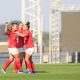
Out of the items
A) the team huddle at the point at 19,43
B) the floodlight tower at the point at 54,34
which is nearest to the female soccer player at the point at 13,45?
the team huddle at the point at 19,43

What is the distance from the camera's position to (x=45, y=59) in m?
46.6

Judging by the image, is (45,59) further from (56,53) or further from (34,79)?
(34,79)

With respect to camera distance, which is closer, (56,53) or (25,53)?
(25,53)

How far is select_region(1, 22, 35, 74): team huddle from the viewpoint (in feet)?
59.2

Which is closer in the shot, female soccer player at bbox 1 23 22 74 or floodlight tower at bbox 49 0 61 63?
female soccer player at bbox 1 23 22 74

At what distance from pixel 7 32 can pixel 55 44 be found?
95.6ft

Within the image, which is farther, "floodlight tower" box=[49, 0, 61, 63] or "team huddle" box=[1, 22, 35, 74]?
"floodlight tower" box=[49, 0, 61, 63]

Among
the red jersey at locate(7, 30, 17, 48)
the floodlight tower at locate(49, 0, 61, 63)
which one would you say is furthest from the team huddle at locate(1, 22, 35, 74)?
the floodlight tower at locate(49, 0, 61, 63)

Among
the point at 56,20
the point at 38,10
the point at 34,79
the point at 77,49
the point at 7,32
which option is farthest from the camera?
the point at 38,10

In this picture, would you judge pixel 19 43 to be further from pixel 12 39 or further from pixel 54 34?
pixel 54 34

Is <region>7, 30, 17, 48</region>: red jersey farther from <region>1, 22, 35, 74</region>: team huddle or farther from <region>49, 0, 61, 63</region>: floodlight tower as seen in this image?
<region>49, 0, 61, 63</region>: floodlight tower

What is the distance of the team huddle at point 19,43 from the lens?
18.0 meters

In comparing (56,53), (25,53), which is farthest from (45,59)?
(25,53)

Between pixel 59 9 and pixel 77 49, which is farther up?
pixel 59 9
